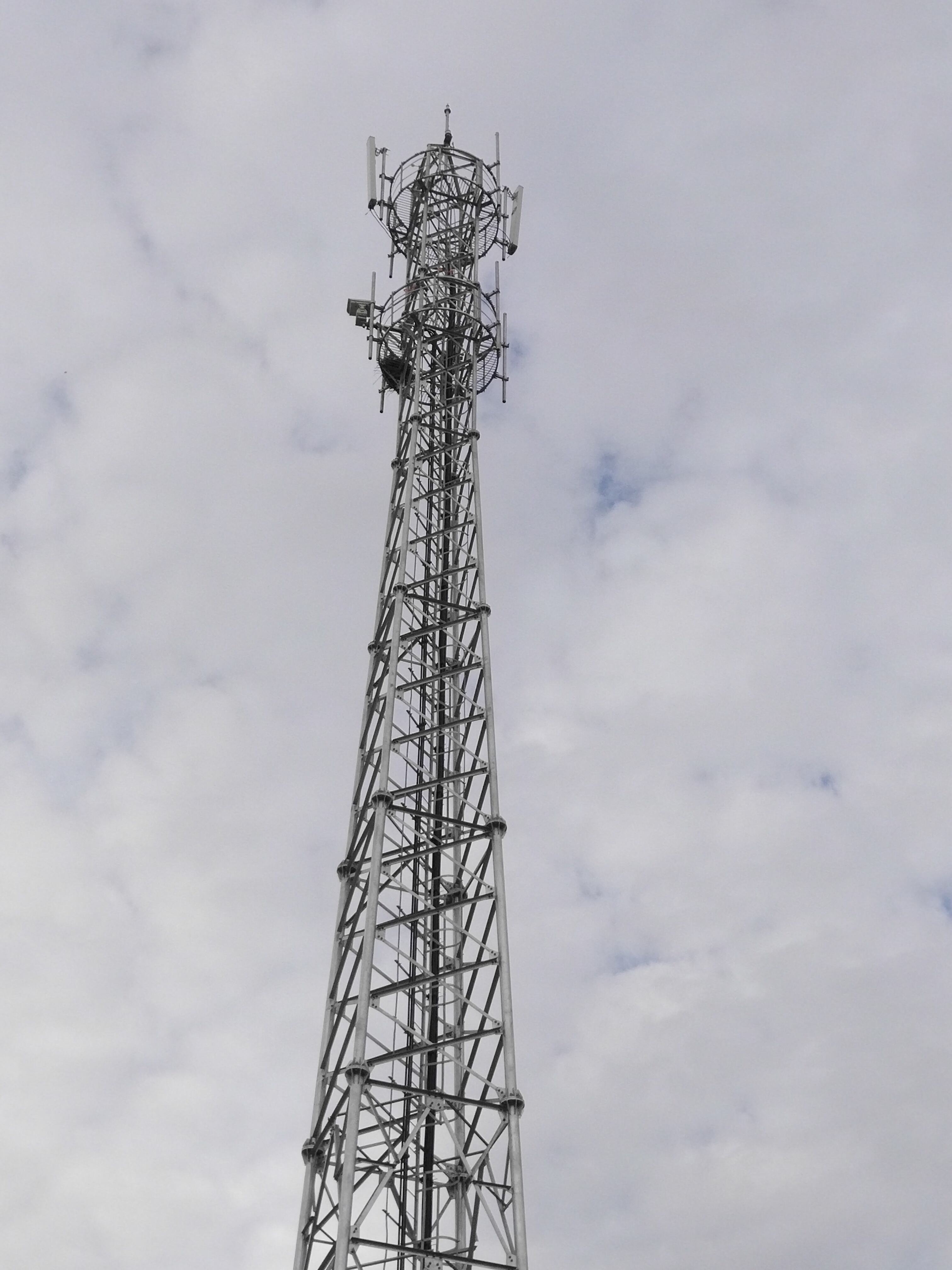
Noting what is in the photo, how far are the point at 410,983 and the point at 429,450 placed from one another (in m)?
15.6

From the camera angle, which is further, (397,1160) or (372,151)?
(372,151)

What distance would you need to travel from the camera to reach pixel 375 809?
3145cm

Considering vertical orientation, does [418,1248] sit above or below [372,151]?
below

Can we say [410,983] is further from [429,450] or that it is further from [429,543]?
[429,450]

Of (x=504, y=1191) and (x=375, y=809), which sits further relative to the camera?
(x=375, y=809)

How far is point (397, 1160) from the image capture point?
90.4 feet

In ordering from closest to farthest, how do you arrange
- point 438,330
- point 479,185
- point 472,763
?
point 472,763 → point 438,330 → point 479,185

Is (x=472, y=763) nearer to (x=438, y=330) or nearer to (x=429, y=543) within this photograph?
(x=429, y=543)

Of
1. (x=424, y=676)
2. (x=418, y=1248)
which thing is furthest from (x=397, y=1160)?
(x=424, y=676)

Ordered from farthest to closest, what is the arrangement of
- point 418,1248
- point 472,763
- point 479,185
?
point 479,185, point 472,763, point 418,1248

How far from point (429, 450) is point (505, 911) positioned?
545 inches

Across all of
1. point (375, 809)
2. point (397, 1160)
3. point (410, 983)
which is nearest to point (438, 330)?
point (375, 809)

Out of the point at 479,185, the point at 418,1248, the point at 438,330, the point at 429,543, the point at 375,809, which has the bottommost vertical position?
the point at 418,1248

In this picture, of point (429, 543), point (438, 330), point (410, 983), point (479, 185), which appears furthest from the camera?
point (479, 185)
